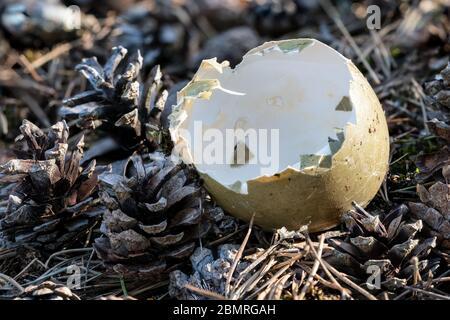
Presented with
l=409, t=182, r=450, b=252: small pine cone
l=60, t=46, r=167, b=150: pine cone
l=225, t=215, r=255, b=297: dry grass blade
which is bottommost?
l=225, t=215, r=255, b=297: dry grass blade

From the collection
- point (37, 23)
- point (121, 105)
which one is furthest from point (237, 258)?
point (37, 23)

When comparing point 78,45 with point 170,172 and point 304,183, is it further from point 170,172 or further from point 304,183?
point 304,183

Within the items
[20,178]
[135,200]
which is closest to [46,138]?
[20,178]

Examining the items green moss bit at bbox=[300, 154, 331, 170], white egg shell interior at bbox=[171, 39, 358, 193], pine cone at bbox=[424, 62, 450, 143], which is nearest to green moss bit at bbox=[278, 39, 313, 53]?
white egg shell interior at bbox=[171, 39, 358, 193]

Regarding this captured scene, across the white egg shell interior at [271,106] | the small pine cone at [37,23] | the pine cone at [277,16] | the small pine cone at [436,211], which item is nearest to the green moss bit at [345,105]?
the white egg shell interior at [271,106]

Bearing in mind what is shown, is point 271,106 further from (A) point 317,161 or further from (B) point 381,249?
(B) point 381,249

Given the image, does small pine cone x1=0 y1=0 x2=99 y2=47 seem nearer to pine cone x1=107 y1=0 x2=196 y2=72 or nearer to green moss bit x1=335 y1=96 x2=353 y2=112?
pine cone x1=107 y1=0 x2=196 y2=72

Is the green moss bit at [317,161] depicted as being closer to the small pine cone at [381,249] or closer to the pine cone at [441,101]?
the small pine cone at [381,249]
